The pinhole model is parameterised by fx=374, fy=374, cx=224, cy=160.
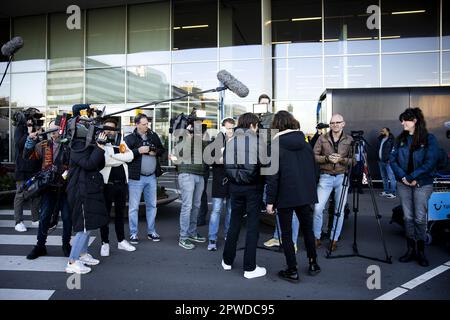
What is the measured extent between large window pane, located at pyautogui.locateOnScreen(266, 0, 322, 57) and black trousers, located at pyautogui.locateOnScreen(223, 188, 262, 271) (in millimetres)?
14008

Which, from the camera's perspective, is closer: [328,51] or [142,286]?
[142,286]

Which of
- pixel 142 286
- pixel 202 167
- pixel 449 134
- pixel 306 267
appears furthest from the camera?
pixel 449 134

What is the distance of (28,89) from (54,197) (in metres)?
17.5

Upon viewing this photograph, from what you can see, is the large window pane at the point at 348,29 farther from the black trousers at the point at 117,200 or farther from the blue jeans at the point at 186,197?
the black trousers at the point at 117,200

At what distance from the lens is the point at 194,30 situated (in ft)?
60.2

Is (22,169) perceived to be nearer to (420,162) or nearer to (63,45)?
(420,162)

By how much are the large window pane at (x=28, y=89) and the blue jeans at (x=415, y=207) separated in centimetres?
1932

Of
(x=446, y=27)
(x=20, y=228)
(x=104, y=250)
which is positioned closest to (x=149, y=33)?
(x=446, y=27)

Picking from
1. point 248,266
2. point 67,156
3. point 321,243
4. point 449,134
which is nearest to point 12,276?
point 67,156

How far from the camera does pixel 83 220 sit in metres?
4.48

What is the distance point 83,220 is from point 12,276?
3.56ft

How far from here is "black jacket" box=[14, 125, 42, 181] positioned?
658 centimetres

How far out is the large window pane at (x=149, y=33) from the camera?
18578 millimetres
